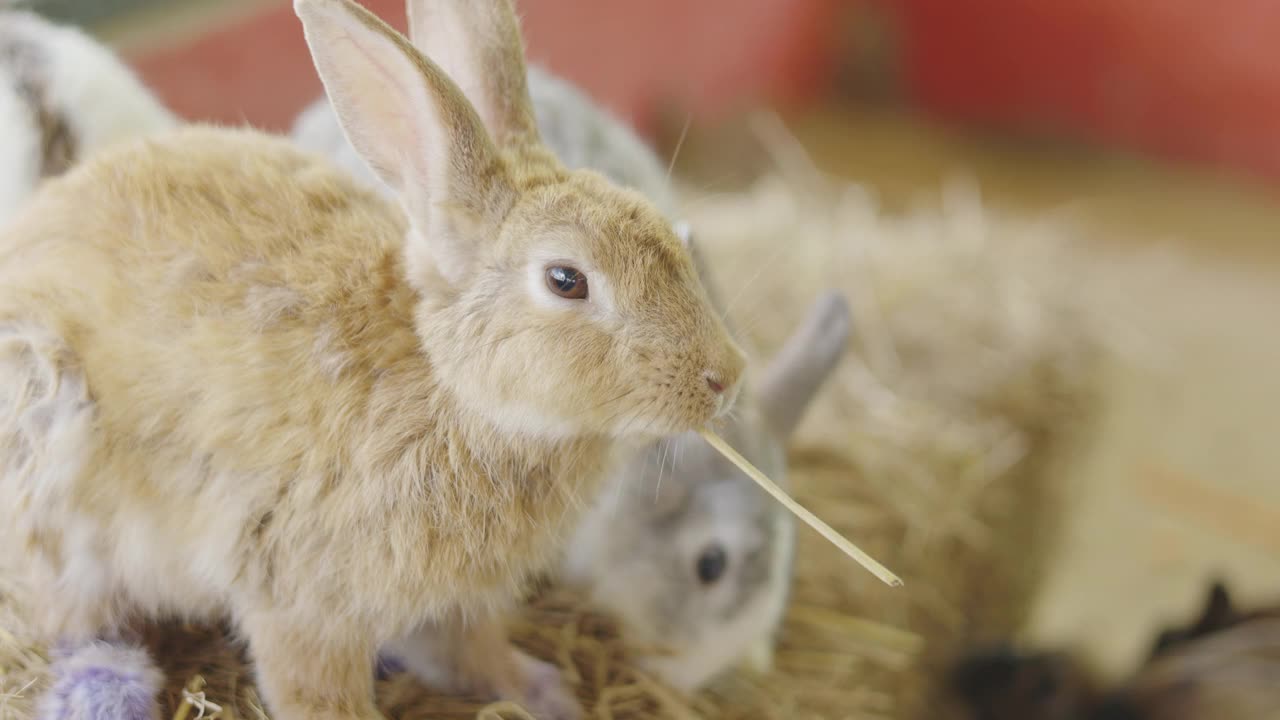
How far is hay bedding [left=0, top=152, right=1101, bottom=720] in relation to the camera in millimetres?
1786

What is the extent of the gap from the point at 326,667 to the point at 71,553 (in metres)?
0.34

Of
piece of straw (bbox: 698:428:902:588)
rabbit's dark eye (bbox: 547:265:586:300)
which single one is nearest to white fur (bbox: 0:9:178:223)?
rabbit's dark eye (bbox: 547:265:586:300)

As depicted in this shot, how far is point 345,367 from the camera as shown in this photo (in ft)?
4.47

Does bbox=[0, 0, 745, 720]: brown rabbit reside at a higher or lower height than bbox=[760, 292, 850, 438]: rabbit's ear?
lower

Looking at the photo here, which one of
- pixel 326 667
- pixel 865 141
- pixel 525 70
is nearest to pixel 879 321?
pixel 525 70

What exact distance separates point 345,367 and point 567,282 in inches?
11.5

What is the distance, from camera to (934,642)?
2533 mm

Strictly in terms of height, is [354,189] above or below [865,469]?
below

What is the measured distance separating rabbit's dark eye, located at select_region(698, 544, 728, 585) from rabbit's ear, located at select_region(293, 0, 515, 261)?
81cm

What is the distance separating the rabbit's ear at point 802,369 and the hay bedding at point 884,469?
6.1 inches

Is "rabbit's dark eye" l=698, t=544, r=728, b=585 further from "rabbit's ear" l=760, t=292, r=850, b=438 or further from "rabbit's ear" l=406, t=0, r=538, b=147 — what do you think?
"rabbit's ear" l=406, t=0, r=538, b=147

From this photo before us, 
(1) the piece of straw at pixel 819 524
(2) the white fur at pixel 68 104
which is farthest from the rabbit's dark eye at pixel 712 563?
(2) the white fur at pixel 68 104

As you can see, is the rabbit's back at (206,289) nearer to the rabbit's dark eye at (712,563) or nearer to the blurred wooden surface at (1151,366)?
the rabbit's dark eye at (712,563)

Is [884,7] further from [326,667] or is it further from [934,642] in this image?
[326,667]
